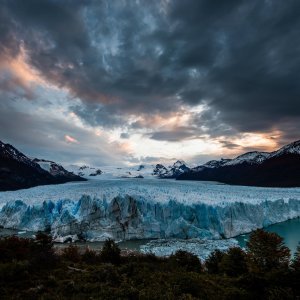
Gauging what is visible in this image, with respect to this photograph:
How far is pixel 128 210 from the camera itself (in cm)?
3300

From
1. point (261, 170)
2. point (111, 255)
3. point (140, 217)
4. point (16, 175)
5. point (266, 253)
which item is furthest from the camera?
point (261, 170)

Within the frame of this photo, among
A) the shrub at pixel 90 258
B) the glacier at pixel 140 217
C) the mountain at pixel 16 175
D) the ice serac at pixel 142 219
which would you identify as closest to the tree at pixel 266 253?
the shrub at pixel 90 258

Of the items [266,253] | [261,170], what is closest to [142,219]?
[266,253]

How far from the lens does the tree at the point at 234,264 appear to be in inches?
521

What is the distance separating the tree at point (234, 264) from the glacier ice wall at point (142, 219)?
1782 centimetres

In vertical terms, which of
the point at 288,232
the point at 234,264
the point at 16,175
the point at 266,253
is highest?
the point at 16,175

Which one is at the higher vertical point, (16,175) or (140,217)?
(16,175)

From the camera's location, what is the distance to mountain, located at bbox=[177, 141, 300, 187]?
112125 millimetres

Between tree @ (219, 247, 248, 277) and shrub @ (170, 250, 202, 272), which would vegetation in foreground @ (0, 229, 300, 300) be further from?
shrub @ (170, 250, 202, 272)

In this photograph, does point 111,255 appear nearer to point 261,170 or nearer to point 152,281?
point 152,281

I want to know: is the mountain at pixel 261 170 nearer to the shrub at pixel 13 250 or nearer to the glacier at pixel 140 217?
the glacier at pixel 140 217

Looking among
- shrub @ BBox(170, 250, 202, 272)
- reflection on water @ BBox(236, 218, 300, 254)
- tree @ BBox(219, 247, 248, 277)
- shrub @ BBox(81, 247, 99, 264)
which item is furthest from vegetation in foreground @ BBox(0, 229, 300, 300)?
reflection on water @ BBox(236, 218, 300, 254)

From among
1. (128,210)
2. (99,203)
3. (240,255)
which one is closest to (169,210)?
(128,210)

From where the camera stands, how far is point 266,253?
8.94 meters
